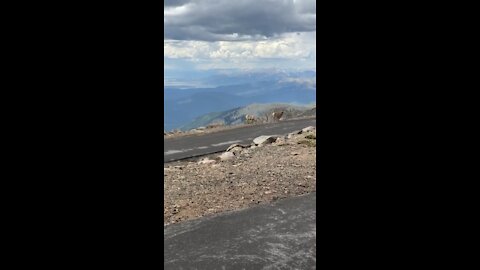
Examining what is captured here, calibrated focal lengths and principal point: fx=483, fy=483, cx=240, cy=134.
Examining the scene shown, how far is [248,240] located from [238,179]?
2692mm

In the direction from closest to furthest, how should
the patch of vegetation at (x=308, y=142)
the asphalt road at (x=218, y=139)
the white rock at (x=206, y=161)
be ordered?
the white rock at (x=206, y=161)
the patch of vegetation at (x=308, y=142)
the asphalt road at (x=218, y=139)

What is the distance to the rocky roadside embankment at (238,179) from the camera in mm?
5461

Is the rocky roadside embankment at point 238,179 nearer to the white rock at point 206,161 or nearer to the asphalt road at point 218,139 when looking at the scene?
the white rock at point 206,161

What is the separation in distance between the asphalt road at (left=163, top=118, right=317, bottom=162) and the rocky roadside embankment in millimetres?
482

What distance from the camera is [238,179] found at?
6.54 m

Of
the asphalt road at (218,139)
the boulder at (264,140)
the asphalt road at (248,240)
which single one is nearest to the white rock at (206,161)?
→ the asphalt road at (218,139)

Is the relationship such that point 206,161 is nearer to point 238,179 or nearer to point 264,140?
point 238,179

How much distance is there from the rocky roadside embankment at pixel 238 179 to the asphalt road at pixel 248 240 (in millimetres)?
483

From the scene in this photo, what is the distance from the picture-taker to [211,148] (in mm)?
9117
